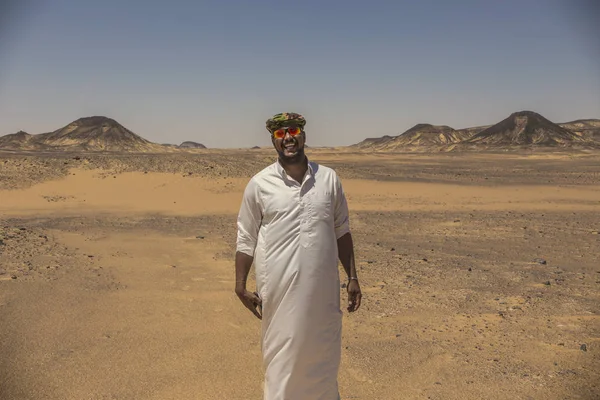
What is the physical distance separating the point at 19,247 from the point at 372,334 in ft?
20.5

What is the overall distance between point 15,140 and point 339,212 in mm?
66955

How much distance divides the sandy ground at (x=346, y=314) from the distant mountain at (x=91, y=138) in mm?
50779

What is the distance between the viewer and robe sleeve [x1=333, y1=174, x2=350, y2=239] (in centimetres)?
275

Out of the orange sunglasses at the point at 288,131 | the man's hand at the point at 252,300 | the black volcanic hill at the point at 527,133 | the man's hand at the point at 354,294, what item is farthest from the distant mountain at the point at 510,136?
the man's hand at the point at 252,300

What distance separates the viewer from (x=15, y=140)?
60375 millimetres

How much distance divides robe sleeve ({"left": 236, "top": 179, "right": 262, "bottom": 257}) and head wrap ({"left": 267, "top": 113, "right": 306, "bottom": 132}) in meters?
0.33

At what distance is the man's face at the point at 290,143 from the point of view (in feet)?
8.87

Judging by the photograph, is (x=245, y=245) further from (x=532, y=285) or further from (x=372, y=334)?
(x=532, y=285)

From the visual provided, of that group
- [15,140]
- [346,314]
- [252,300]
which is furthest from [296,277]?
[15,140]

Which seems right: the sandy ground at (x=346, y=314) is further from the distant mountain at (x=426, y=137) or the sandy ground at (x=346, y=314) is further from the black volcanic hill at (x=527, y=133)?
the distant mountain at (x=426, y=137)

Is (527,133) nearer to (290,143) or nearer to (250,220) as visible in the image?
(290,143)

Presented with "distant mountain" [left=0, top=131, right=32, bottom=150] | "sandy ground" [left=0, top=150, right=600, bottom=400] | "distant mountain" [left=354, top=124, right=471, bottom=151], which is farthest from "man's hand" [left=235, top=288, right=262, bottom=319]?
"distant mountain" [left=354, top=124, right=471, bottom=151]

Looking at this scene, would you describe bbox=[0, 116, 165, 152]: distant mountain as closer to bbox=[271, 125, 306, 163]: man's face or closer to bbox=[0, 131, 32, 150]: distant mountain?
bbox=[0, 131, 32, 150]: distant mountain

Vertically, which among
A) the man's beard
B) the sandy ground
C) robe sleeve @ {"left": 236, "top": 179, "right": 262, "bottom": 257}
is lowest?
the sandy ground
